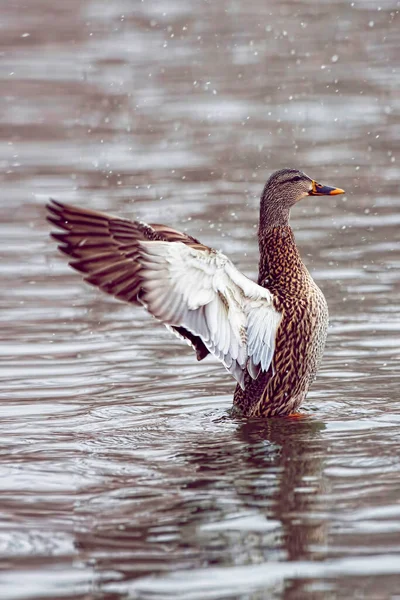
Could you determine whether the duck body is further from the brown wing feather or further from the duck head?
the brown wing feather

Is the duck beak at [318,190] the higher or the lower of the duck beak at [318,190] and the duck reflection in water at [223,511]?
the higher

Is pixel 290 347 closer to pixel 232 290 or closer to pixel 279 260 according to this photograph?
pixel 279 260

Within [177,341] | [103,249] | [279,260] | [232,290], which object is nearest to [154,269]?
[103,249]

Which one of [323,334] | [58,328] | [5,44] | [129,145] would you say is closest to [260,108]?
[129,145]

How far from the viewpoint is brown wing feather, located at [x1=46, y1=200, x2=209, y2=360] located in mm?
6617

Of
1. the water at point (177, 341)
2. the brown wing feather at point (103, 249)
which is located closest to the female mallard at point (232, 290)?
the brown wing feather at point (103, 249)

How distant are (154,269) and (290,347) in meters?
1.17

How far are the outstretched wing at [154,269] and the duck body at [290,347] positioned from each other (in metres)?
0.61

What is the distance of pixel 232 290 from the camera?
6895mm

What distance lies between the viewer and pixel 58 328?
9.38m

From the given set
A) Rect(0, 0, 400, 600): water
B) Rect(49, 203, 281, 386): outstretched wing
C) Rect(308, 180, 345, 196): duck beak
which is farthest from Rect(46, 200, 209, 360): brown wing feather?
Rect(308, 180, 345, 196): duck beak

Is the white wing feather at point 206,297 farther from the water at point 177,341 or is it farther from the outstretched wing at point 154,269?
the water at point 177,341

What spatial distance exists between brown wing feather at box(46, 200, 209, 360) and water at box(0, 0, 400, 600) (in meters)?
0.85

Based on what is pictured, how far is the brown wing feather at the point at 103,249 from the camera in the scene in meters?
6.62
